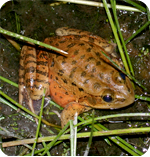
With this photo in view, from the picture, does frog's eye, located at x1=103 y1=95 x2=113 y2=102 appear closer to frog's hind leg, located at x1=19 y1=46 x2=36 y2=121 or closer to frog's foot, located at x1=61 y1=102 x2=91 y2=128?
frog's foot, located at x1=61 y1=102 x2=91 y2=128

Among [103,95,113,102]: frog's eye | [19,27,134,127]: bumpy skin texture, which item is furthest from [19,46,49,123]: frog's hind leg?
[103,95,113,102]: frog's eye

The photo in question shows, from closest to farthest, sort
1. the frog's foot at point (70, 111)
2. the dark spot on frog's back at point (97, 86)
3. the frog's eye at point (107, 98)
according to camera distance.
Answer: the frog's eye at point (107, 98) → the dark spot on frog's back at point (97, 86) → the frog's foot at point (70, 111)

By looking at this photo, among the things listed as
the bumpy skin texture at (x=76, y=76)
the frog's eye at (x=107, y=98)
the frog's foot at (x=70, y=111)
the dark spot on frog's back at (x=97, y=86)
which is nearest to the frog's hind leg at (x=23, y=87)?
the bumpy skin texture at (x=76, y=76)

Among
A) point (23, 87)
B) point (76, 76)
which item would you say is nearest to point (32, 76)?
point (23, 87)

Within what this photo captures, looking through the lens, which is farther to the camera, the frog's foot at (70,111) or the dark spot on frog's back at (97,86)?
the frog's foot at (70,111)

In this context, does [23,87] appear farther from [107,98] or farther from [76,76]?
[107,98]

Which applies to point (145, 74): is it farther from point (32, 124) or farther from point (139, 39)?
point (32, 124)

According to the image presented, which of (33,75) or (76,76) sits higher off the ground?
(33,75)

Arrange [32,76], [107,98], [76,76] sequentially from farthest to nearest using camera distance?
[32,76], [76,76], [107,98]

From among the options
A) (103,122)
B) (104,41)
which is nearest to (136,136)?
(103,122)

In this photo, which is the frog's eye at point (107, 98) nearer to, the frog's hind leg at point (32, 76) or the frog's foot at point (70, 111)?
the frog's foot at point (70, 111)
